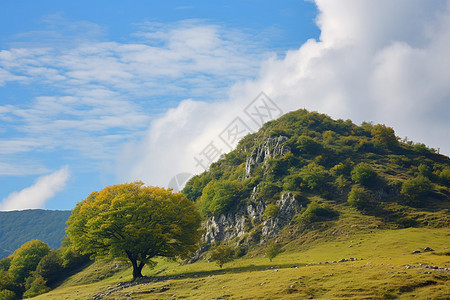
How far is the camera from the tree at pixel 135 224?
65.6 meters

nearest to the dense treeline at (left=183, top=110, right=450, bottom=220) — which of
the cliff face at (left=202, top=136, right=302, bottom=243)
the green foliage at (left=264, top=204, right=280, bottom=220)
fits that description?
the green foliage at (left=264, top=204, right=280, bottom=220)

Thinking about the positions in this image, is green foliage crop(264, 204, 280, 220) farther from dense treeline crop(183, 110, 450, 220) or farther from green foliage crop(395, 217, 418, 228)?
green foliage crop(395, 217, 418, 228)

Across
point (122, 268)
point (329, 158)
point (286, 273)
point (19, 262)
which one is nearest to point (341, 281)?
point (286, 273)

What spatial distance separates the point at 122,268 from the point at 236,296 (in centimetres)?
6890

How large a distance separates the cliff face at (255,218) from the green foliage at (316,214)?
4247 mm

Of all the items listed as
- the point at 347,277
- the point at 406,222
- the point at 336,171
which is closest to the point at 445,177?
the point at 336,171

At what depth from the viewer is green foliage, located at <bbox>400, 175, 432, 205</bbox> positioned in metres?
88.8

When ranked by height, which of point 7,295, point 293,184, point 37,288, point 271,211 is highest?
point 293,184

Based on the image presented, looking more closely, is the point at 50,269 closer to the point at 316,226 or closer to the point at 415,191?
the point at 316,226

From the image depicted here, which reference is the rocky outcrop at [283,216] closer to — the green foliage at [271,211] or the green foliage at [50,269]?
the green foliage at [271,211]

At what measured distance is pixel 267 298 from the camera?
36219 mm

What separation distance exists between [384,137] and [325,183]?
44454 millimetres

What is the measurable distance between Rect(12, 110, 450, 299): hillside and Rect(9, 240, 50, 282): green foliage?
2504cm

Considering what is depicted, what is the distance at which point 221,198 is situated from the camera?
114 metres
